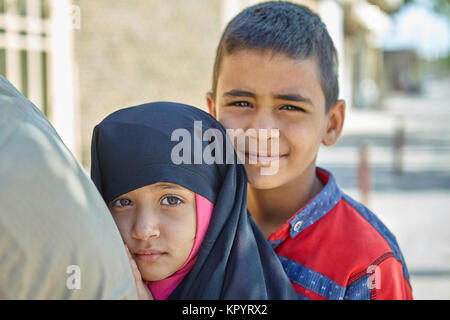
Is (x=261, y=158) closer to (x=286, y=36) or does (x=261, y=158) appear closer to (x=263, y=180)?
(x=263, y=180)

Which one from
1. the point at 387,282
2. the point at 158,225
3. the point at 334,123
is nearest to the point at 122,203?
the point at 158,225

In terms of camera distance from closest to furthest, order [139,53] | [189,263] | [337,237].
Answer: [189,263] < [337,237] < [139,53]

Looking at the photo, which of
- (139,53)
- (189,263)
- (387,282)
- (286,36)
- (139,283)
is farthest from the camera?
(139,53)

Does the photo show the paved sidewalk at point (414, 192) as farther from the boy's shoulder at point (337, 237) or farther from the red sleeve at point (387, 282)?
the red sleeve at point (387, 282)

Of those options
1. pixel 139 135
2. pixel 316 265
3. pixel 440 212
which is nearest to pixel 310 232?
pixel 316 265

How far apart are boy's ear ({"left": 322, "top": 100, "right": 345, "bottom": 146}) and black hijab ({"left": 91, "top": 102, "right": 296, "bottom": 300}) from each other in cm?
70

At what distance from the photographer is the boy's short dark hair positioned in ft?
5.88

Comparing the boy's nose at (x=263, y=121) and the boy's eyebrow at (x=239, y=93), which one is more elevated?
the boy's eyebrow at (x=239, y=93)

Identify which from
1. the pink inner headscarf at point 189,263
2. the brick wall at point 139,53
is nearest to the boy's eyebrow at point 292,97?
the pink inner headscarf at point 189,263

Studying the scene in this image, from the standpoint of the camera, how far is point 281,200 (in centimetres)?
200

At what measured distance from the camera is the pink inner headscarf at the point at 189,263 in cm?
136

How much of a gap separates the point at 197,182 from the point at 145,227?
19 centimetres

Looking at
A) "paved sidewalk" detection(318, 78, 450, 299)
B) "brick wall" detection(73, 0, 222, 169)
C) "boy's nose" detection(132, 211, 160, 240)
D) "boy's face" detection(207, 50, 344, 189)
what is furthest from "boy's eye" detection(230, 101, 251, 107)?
"brick wall" detection(73, 0, 222, 169)

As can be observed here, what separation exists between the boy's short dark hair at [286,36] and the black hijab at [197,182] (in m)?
0.51
